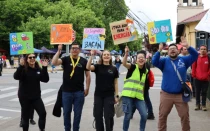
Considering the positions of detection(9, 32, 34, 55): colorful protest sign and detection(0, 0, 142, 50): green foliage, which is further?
detection(0, 0, 142, 50): green foliage

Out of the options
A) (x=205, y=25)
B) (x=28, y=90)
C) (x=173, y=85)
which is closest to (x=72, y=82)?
(x=28, y=90)

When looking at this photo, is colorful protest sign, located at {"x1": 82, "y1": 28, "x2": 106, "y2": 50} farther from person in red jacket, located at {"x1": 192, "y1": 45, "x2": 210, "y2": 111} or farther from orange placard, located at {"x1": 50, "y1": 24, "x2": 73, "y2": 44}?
person in red jacket, located at {"x1": 192, "y1": 45, "x2": 210, "y2": 111}

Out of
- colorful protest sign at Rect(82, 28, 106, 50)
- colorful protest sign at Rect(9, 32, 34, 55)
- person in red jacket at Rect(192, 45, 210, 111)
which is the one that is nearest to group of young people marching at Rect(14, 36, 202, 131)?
colorful protest sign at Rect(82, 28, 106, 50)

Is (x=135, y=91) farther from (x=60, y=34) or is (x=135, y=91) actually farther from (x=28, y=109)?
(x=60, y=34)

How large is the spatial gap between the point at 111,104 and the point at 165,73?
3.84ft

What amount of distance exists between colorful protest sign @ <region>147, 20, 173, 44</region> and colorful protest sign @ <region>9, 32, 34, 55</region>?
2624 mm

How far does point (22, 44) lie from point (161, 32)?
3062 millimetres

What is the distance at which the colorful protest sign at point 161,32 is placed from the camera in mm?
7406

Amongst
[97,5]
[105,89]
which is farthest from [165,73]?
[97,5]

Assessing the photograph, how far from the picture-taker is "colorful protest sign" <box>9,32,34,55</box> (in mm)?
7656

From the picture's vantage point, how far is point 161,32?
752 centimetres

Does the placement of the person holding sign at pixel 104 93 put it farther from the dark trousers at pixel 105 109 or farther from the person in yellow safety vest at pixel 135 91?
the person in yellow safety vest at pixel 135 91

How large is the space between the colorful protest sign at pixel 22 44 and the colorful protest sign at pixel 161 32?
2.62 metres

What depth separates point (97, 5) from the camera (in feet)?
216
